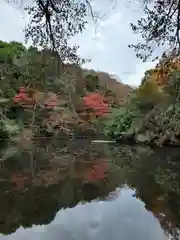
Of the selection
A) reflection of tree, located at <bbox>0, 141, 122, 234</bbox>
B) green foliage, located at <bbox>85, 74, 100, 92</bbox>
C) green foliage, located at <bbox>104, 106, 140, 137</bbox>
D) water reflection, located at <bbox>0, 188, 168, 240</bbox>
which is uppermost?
green foliage, located at <bbox>85, 74, 100, 92</bbox>

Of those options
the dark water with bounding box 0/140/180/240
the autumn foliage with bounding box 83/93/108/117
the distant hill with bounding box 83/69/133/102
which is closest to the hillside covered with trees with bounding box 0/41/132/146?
the autumn foliage with bounding box 83/93/108/117

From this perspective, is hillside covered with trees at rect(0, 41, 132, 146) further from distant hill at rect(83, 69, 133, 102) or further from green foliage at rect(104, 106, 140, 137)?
distant hill at rect(83, 69, 133, 102)

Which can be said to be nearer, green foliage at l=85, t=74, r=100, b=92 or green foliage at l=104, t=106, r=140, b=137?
green foliage at l=104, t=106, r=140, b=137

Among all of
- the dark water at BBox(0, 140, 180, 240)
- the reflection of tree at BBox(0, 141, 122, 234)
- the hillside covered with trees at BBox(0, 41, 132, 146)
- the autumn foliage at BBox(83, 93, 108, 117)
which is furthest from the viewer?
the autumn foliage at BBox(83, 93, 108, 117)

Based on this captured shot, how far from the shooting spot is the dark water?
257 inches

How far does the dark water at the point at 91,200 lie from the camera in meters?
6.52

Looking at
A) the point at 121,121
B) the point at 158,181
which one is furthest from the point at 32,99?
the point at 158,181

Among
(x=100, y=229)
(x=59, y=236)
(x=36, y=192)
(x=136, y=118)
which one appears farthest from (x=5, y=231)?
(x=136, y=118)

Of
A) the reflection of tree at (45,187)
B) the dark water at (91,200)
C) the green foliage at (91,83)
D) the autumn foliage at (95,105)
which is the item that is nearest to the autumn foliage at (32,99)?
the autumn foliage at (95,105)

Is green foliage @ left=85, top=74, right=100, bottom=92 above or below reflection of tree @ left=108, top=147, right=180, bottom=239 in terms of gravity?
above

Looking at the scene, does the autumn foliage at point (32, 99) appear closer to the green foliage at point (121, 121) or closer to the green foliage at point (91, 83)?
the green foliage at point (121, 121)

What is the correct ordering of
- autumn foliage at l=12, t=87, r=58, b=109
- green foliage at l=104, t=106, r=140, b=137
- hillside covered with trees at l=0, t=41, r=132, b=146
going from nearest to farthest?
1. green foliage at l=104, t=106, r=140, b=137
2. hillside covered with trees at l=0, t=41, r=132, b=146
3. autumn foliage at l=12, t=87, r=58, b=109

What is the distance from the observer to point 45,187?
10305 mm

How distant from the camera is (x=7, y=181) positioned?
436 inches
